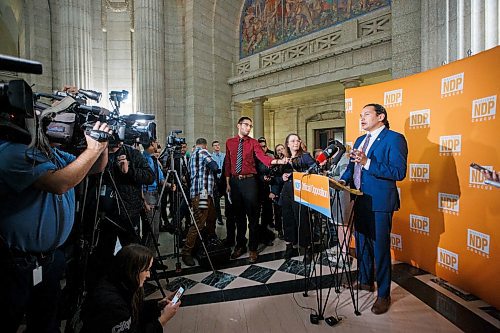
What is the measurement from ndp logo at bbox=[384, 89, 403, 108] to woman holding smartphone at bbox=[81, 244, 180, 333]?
3121 millimetres

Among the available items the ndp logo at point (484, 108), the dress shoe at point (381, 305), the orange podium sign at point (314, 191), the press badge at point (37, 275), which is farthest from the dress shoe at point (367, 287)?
the press badge at point (37, 275)

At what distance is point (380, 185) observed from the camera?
2.13 metres

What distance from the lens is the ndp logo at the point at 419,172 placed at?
283 centimetres

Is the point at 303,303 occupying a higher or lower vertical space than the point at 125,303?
lower

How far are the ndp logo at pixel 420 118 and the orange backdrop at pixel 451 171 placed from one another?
1 centimetres

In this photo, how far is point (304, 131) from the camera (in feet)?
41.2

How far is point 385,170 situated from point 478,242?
119cm

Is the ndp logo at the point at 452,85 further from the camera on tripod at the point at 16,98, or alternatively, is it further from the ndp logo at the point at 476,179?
the camera on tripod at the point at 16,98

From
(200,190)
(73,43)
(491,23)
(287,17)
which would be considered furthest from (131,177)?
(287,17)

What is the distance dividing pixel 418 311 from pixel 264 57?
920 centimetres

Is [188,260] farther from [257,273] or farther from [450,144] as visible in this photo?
[450,144]

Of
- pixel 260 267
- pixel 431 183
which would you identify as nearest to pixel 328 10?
pixel 431 183

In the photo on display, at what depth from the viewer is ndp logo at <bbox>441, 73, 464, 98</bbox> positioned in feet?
7.96

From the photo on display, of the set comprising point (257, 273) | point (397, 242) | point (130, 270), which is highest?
point (130, 270)
